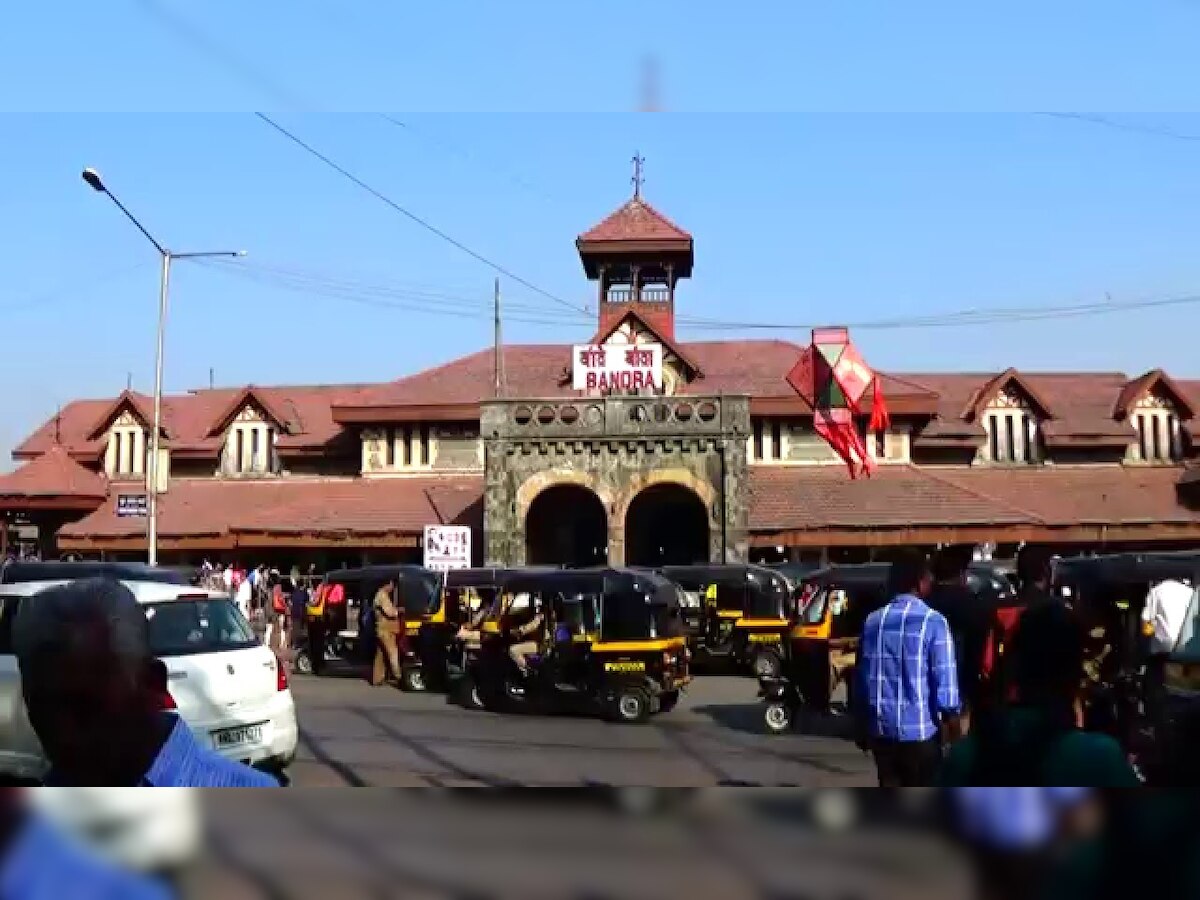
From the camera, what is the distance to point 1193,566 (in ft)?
27.7

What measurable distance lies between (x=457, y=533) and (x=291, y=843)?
18331 millimetres

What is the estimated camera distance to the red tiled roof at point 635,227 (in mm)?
4199

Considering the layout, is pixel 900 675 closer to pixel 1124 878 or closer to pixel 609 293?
pixel 1124 878

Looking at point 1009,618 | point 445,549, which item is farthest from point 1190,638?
point 445,549

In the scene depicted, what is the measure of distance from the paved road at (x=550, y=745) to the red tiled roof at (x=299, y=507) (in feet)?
5.83

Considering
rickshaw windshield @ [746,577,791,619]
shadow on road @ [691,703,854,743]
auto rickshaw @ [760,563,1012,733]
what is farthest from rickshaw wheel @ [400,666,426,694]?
rickshaw windshield @ [746,577,791,619]

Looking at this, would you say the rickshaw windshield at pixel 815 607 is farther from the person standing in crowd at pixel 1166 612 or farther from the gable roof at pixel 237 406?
the gable roof at pixel 237 406

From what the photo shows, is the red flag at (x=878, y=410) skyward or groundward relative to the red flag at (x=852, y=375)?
groundward

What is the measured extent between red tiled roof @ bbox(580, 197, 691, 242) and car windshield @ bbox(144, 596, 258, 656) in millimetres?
2653

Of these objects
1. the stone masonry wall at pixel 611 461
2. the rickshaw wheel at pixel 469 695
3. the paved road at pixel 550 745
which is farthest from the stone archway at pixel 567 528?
the rickshaw wheel at pixel 469 695

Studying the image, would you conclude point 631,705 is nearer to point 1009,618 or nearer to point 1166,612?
point 1166,612

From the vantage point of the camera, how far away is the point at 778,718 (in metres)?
11.9

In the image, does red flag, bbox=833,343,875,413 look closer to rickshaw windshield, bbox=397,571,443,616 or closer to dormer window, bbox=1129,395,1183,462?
dormer window, bbox=1129,395,1183,462

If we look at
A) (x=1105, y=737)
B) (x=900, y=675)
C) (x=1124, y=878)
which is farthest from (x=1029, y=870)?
(x=900, y=675)
